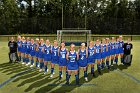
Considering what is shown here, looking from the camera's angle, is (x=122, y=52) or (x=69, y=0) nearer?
(x=122, y=52)

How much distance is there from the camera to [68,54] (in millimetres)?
14664

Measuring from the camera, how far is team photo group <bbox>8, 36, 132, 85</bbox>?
48.8 ft

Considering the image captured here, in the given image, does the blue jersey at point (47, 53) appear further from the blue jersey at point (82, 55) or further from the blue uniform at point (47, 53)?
the blue jersey at point (82, 55)

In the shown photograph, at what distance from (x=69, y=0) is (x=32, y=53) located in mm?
51688

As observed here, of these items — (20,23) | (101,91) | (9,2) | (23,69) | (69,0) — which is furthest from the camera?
(69,0)

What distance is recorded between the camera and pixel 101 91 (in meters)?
13.9

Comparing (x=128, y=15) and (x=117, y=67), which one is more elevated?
(x=128, y=15)

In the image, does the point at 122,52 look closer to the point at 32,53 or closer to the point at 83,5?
the point at 32,53

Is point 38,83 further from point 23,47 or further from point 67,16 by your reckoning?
point 67,16

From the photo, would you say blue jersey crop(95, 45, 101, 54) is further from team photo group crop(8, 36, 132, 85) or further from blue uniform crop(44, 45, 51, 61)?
blue uniform crop(44, 45, 51, 61)

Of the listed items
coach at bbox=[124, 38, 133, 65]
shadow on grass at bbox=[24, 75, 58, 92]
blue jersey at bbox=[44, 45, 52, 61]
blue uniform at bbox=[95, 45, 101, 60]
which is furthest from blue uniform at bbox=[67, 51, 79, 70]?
coach at bbox=[124, 38, 133, 65]

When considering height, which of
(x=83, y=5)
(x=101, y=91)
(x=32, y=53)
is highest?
(x=83, y=5)

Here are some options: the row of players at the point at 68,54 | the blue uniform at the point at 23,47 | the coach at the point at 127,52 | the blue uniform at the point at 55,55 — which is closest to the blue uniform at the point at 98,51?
the row of players at the point at 68,54

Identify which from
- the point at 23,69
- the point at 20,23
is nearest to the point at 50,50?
the point at 23,69
